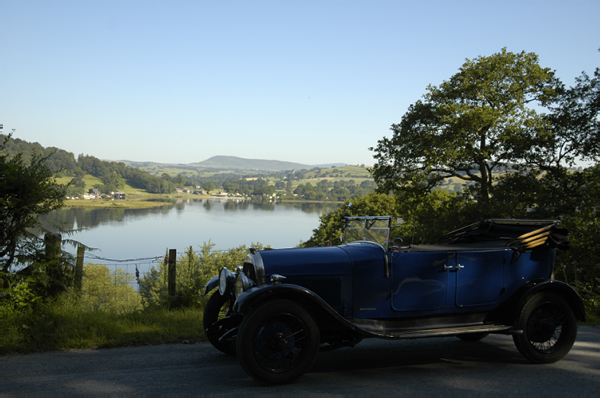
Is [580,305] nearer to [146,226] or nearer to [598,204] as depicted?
[598,204]

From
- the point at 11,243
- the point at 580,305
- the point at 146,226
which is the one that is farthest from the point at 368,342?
the point at 146,226

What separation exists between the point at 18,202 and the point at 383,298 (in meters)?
5.06

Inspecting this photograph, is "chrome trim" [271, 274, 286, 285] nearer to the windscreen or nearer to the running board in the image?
the running board

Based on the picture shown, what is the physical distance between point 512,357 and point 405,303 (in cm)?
154

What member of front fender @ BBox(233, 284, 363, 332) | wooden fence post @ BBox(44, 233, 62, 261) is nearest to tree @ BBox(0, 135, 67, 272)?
wooden fence post @ BBox(44, 233, 62, 261)

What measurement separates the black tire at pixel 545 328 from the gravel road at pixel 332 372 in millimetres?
131

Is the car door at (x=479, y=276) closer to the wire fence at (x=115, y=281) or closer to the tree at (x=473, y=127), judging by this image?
the wire fence at (x=115, y=281)

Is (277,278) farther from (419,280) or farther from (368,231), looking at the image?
(419,280)

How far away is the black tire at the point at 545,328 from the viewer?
464 centimetres

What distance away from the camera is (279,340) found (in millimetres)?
3959

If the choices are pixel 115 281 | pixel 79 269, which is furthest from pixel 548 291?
pixel 115 281

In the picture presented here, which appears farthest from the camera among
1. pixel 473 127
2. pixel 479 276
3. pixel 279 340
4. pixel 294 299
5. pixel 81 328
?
pixel 473 127

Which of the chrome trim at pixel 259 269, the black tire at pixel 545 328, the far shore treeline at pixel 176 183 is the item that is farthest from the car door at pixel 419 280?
the far shore treeline at pixel 176 183

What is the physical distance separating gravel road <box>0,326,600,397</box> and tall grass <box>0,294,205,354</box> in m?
0.22
